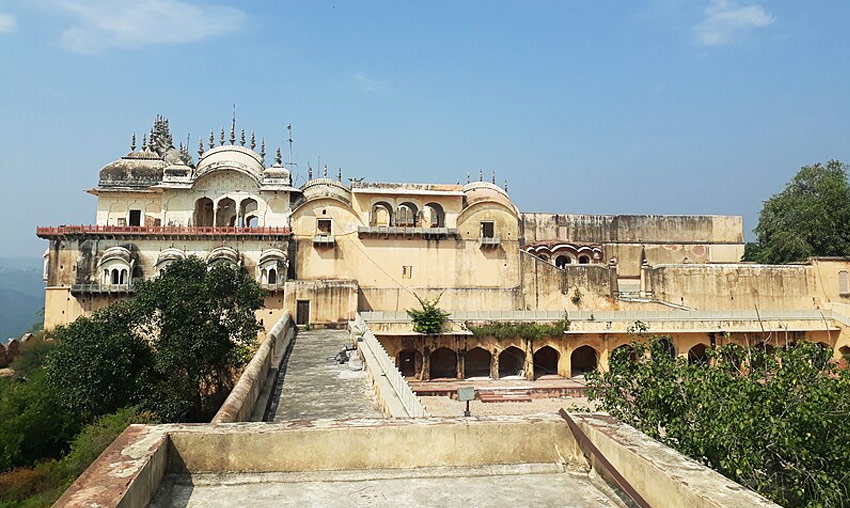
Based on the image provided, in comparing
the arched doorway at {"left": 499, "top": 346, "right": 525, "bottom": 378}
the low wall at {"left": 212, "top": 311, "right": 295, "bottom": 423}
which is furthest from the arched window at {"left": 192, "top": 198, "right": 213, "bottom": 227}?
the arched doorway at {"left": 499, "top": 346, "right": 525, "bottom": 378}

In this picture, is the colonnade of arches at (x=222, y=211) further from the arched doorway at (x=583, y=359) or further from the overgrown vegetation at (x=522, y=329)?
the arched doorway at (x=583, y=359)

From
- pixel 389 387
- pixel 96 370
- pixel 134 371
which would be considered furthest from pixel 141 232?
pixel 389 387

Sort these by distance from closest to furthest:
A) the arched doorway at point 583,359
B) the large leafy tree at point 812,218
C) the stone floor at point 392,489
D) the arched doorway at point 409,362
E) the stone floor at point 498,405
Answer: the stone floor at point 392,489, the stone floor at point 498,405, the arched doorway at point 409,362, the arched doorway at point 583,359, the large leafy tree at point 812,218

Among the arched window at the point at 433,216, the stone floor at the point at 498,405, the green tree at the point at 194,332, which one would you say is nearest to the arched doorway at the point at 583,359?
the stone floor at the point at 498,405

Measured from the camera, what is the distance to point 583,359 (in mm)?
24344

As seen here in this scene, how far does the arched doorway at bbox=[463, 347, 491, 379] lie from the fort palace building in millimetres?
60

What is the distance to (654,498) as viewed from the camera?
3096 millimetres

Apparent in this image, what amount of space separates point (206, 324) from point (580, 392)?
1277cm

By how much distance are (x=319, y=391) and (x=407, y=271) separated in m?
14.1

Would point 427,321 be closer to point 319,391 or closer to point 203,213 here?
point 319,391

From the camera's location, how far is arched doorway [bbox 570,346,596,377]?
24.1 m

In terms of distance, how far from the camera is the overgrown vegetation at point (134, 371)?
14.5 meters

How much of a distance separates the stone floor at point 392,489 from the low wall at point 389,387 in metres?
3.60

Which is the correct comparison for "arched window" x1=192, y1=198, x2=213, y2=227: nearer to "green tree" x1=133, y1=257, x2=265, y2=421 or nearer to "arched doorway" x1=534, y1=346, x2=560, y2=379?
"green tree" x1=133, y1=257, x2=265, y2=421
